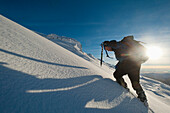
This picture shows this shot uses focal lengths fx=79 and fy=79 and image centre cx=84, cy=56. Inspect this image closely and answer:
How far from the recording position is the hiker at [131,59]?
1.80m

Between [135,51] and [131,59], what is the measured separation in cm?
21

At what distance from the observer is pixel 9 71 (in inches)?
36.5

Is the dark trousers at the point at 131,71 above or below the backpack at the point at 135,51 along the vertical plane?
below

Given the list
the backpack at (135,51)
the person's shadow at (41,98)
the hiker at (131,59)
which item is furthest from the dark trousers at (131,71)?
the person's shadow at (41,98)

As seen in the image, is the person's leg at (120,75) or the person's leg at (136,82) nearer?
the person's leg at (136,82)

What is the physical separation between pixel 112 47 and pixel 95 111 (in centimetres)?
160

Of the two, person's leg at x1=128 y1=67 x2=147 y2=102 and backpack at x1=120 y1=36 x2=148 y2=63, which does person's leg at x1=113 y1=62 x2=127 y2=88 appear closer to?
person's leg at x1=128 y1=67 x2=147 y2=102

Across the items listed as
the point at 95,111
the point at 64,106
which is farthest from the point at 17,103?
the point at 95,111

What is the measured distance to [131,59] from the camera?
6.20ft

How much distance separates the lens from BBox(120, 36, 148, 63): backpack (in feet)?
6.03

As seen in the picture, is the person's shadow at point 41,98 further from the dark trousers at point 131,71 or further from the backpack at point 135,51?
the backpack at point 135,51

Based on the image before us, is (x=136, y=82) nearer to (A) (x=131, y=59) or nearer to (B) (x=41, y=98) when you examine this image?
(A) (x=131, y=59)

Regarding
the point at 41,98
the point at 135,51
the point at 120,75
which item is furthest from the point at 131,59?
the point at 41,98

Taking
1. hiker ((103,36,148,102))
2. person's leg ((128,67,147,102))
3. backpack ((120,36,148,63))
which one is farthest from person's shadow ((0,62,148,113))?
backpack ((120,36,148,63))
